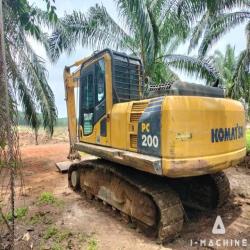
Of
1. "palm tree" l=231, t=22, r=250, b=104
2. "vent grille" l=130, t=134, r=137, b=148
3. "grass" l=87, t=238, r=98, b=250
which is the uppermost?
"palm tree" l=231, t=22, r=250, b=104

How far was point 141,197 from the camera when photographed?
515 centimetres

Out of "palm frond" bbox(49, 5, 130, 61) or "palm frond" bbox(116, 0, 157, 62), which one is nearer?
"palm frond" bbox(116, 0, 157, 62)

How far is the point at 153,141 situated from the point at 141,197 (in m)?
1.24

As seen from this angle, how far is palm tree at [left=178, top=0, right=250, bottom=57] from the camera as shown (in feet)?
32.9

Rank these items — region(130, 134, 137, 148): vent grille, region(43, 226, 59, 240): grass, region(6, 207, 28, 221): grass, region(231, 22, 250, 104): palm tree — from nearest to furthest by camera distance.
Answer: region(130, 134, 137, 148): vent grille
region(43, 226, 59, 240): grass
region(6, 207, 28, 221): grass
region(231, 22, 250, 104): palm tree

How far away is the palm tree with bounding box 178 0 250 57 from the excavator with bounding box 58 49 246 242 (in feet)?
16.8

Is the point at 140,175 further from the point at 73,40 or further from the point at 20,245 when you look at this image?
the point at 73,40

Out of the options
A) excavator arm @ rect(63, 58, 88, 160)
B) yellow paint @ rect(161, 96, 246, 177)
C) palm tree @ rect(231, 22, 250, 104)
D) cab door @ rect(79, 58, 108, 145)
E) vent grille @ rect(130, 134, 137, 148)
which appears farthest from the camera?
palm tree @ rect(231, 22, 250, 104)

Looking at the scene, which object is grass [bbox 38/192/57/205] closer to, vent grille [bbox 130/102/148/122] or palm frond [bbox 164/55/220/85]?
vent grille [bbox 130/102/148/122]

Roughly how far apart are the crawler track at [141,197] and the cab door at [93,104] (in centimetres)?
63

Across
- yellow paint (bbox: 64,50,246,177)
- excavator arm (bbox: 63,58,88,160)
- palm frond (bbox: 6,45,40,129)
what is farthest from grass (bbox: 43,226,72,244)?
palm frond (bbox: 6,45,40,129)

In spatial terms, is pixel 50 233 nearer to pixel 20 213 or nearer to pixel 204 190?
pixel 20 213

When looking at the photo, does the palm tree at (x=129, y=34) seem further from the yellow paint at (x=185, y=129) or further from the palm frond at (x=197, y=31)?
the yellow paint at (x=185, y=129)

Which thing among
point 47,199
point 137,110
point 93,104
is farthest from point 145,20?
point 47,199
